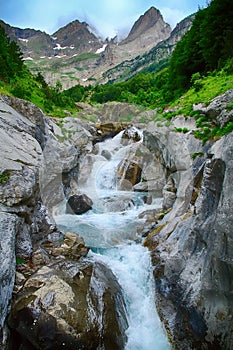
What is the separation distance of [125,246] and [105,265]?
1900 mm

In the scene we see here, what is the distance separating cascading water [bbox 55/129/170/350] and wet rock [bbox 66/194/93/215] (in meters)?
0.41

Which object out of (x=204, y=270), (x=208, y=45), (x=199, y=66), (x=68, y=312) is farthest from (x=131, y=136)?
(x=68, y=312)

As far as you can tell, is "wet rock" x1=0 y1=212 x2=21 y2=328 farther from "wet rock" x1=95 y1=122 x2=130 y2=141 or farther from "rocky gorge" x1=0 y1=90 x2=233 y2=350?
"wet rock" x1=95 y1=122 x2=130 y2=141

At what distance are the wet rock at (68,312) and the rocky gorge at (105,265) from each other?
0.03 metres

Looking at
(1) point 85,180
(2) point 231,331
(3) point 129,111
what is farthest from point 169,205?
(3) point 129,111

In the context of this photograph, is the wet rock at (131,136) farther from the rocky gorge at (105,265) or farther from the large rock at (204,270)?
the large rock at (204,270)

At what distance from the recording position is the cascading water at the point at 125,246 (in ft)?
25.8

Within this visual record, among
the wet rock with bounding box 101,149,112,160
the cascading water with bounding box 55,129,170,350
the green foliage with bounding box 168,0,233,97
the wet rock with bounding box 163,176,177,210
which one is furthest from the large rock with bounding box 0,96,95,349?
the green foliage with bounding box 168,0,233,97

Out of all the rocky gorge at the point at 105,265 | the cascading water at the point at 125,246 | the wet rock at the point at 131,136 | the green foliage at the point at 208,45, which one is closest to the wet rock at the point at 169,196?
the rocky gorge at the point at 105,265

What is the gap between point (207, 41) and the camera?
69.1 ft

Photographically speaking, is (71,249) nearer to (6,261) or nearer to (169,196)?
(6,261)

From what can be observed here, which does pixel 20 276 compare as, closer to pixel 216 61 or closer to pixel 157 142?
pixel 157 142

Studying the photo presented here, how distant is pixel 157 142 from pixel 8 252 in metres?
13.8

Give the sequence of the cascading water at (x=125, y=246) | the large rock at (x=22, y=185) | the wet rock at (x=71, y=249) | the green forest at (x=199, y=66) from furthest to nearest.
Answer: the green forest at (x=199, y=66), the wet rock at (x=71, y=249), the cascading water at (x=125, y=246), the large rock at (x=22, y=185)
